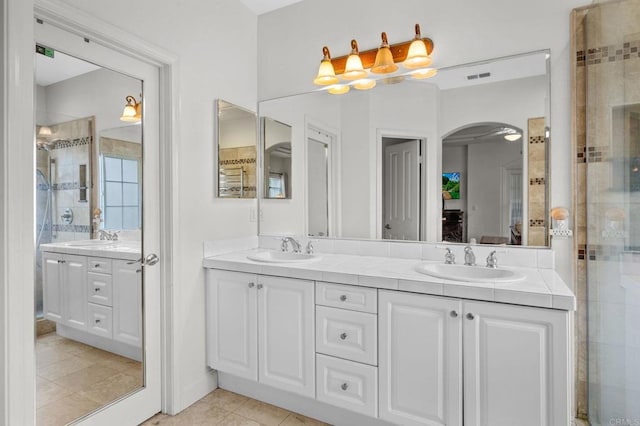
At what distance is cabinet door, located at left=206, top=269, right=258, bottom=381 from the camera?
212 centimetres

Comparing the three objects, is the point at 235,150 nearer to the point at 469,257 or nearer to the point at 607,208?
the point at 469,257

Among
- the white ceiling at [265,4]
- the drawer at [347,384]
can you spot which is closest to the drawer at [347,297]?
the drawer at [347,384]

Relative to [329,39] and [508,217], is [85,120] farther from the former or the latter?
[508,217]

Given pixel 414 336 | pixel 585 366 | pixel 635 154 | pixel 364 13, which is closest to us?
pixel 635 154

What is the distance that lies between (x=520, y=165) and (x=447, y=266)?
700 mm

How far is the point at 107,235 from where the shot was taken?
6.01 feet

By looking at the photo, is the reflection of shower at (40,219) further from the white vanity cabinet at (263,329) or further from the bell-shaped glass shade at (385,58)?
the bell-shaped glass shade at (385,58)

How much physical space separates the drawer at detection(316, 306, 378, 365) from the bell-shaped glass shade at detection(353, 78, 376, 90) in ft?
4.85

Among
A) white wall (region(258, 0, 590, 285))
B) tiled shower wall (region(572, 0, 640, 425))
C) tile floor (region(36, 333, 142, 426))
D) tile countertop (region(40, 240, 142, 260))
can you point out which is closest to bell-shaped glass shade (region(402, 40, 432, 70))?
white wall (region(258, 0, 590, 285))

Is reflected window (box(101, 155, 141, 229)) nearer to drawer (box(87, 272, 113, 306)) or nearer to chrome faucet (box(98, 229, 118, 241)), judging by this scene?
chrome faucet (box(98, 229, 118, 241))

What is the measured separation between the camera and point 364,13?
2.40 meters

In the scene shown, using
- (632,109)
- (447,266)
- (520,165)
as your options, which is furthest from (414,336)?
(632,109)

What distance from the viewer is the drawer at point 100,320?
70.2 inches

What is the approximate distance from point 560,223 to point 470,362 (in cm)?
93
